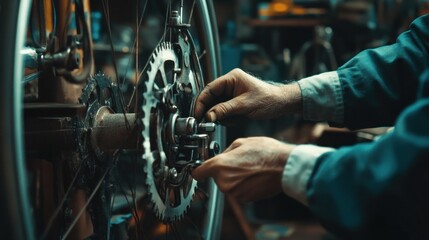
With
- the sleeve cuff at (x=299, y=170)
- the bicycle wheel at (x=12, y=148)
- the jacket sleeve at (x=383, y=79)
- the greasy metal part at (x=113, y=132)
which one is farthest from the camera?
the jacket sleeve at (x=383, y=79)

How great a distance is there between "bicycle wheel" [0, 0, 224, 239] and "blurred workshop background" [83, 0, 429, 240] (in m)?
0.66

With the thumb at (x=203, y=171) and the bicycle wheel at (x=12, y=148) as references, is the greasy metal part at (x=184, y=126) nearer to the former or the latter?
the thumb at (x=203, y=171)

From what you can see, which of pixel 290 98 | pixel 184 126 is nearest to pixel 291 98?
pixel 290 98

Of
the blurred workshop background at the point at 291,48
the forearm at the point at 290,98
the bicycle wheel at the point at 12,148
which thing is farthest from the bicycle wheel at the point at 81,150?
the blurred workshop background at the point at 291,48

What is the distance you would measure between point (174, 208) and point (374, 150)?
285 mm

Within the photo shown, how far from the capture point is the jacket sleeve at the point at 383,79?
32.8 inches

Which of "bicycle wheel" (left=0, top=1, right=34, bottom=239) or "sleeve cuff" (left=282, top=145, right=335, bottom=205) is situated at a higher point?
"bicycle wheel" (left=0, top=1, right=34, bottom=239)

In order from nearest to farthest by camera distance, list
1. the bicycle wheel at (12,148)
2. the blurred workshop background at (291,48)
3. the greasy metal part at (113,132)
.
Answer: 1. the bicycle wheel at (12,148)
2. the greasy metal part at (113,132)
3. the blurred workshop background at (291,48)

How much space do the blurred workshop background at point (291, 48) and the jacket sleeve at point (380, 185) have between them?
2.99ft

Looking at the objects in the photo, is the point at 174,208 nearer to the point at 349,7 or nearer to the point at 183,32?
the point at 183,32

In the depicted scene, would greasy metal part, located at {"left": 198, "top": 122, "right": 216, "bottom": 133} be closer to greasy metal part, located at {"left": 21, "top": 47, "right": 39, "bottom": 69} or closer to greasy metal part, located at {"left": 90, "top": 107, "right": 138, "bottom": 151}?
greasy metal part, located at {"left": 90, "top": 107, "right": 138, "bottom": 151}

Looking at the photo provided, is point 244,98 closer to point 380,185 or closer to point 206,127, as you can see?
point 206,127

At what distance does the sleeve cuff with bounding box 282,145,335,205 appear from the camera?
591 millimetres

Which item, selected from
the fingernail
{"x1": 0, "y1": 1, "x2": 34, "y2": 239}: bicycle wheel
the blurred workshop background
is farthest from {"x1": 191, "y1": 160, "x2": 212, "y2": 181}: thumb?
the blurred workshop background
